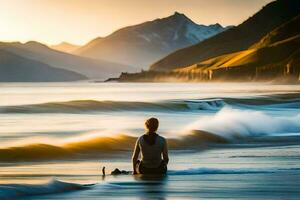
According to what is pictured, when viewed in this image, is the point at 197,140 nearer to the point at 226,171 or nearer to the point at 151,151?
the point at 226,171

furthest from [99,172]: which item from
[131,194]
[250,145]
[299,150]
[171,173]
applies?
[250,145]

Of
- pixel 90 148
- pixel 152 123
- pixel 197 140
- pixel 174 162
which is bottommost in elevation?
pixel 174 162

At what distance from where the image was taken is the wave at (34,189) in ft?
58.5

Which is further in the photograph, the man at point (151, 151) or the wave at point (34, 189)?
the man at point (151, 151)

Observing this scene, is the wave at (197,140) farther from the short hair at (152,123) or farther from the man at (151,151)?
the short hair at (152,123)

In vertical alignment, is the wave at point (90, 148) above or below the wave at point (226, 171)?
above

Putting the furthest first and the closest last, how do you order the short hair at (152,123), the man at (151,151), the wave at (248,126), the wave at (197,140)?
the wave at (248,126)
the wave at (197,140)
the man at (151,151)
the short hair at (152,123)

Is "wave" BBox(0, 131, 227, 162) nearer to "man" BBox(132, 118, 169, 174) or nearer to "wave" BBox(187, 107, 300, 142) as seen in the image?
"wave" BBox(187, 107, 300, 142)

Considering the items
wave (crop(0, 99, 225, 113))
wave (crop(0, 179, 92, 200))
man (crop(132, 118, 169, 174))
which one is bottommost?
wave (crop(0, 179, 92, 200))

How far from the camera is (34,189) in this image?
1859cm

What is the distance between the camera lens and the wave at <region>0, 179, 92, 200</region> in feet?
58.5

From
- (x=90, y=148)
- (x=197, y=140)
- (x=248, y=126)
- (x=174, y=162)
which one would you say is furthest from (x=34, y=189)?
(x=248, y=126)

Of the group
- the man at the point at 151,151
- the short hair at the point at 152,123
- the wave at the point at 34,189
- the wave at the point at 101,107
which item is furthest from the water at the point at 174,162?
the wave at the point at 101,107

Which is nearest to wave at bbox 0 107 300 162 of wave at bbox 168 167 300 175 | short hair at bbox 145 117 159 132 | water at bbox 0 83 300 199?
water at bbox 0 83 300 199
